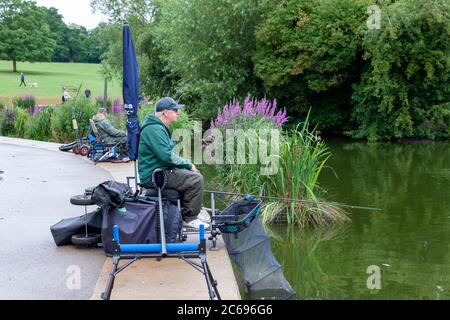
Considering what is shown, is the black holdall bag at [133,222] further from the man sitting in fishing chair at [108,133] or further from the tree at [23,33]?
the tree at [23,33]

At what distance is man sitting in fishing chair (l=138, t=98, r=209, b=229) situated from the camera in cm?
680

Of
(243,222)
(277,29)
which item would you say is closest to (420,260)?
(243,222)

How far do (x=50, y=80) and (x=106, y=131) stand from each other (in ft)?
190

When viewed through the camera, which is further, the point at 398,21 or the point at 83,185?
the point at 398,21

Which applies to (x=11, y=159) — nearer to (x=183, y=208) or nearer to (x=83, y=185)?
(x=83, y=185)

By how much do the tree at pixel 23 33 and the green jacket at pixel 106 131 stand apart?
232ft

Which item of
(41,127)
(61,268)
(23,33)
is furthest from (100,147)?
(23,33)

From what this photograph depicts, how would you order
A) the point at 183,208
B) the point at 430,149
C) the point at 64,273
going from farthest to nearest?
the point at 430,149 < the point at 183,208 < the point at 64,273

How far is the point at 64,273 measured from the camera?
6.26 metres

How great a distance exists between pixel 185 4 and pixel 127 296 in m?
23.7

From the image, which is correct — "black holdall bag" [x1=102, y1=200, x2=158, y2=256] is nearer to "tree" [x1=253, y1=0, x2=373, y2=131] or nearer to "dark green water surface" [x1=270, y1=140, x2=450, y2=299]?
"dark green water surface" [x1=270, y1=140, x2=450, y2=299]

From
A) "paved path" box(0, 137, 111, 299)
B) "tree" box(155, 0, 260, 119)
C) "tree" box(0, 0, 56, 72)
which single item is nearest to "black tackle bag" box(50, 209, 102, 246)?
"paved path" box(0, 137, 111, 299)

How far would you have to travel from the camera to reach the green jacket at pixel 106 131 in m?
14.9

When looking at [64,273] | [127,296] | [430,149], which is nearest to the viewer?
[127,296]
